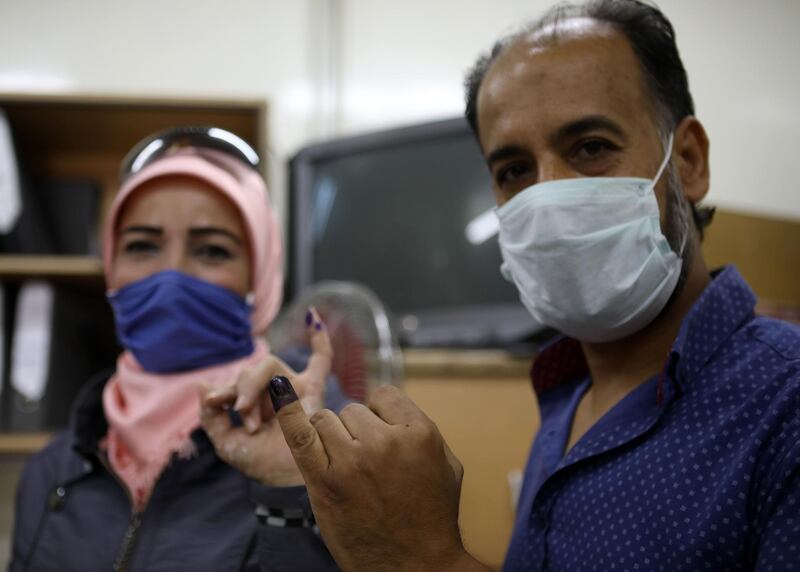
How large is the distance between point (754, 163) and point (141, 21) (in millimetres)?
2236

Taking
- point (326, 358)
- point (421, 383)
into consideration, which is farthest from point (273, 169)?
point (326, 358)

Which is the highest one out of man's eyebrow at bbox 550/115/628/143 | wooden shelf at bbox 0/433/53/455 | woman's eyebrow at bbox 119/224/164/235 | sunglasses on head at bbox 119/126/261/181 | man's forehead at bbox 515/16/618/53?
man's forehead at bbox 515/16/618/53

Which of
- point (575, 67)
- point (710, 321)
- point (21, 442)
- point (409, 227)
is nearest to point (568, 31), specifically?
point (575, 67)

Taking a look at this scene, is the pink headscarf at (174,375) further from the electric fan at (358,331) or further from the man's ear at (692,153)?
the man's ear at (692,153)

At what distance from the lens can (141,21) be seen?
2666mm

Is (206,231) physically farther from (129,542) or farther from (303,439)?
(303,439)

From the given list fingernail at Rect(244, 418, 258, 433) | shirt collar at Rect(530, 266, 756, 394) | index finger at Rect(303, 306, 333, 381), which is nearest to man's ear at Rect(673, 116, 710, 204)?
shirt collar at Rect(530, 266, 756, 394)

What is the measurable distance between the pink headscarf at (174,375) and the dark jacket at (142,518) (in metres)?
0.03

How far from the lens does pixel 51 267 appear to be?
6.39 feet

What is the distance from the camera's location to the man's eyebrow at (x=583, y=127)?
833 mm

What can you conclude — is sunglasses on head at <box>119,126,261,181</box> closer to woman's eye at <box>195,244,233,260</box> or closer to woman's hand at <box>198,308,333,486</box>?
woman's eye at <box>195,244,233,260</box>

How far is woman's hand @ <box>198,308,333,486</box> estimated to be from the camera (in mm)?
736

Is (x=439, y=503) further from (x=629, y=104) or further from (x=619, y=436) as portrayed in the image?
(x=629, y=104)

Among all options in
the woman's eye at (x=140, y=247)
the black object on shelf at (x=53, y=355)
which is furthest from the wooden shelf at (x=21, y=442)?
the woman's eye at (x=140, y=247)
